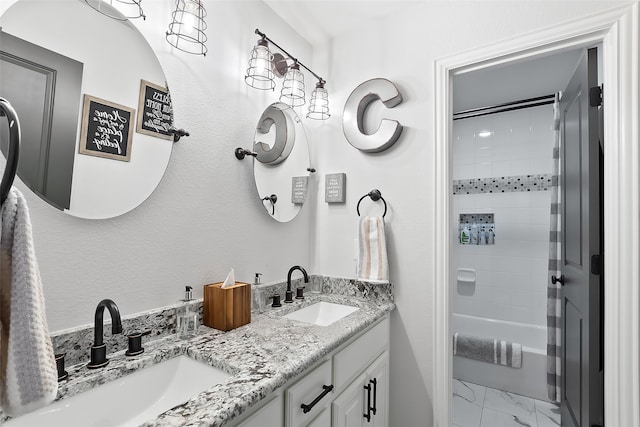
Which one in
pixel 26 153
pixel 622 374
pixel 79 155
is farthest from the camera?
pixel 622 374

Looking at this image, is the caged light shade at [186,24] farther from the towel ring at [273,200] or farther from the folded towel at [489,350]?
the folded towel at [489,350]

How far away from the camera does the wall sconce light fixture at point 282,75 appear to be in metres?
1.38

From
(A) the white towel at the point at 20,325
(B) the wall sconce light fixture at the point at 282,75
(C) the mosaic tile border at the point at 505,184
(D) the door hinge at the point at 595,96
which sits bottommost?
(A) the white towel at the point at 20,325

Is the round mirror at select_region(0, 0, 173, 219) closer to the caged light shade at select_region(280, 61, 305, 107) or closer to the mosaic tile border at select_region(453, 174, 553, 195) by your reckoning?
the caged light shade at select_region(280, 61, 305, 107)

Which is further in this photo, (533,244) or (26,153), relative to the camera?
(533,244)

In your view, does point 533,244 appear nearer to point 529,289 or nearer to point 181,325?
point 529,289

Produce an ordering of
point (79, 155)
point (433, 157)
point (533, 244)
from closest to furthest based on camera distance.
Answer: point (79, 155), point (433, 157), point (533, 244)

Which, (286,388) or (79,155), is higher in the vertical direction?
(79,155)

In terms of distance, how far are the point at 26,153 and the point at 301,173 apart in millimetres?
1210

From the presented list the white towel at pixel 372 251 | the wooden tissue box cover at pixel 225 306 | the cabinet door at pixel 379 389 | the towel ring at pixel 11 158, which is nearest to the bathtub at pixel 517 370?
the cabinet door at pixel 379 389

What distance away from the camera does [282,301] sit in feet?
5.30

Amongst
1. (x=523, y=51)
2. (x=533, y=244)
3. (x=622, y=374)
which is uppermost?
(x=523, y=51)

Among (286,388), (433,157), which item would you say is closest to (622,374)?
(433,157)

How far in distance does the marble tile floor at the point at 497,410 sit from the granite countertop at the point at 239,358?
52.8 inches
